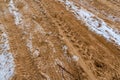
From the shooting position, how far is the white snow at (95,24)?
14.1 ft

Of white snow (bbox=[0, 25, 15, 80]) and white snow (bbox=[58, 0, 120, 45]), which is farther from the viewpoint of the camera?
white snow (bbox=[58, 0, 120, 45])

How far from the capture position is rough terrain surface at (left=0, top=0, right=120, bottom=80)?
3568mm

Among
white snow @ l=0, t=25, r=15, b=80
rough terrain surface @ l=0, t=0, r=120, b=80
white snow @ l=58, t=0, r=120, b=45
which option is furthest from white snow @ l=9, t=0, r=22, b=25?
white snow @ l=58, t=0, r=120, b=45

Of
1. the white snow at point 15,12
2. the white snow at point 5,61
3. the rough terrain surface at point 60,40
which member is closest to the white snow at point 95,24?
the rough terrain surface at point 60,40

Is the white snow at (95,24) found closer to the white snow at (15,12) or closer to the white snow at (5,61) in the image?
the white snow at (15,12)

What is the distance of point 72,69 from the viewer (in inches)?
141

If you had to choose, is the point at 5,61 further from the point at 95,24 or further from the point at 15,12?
the point at 95,24

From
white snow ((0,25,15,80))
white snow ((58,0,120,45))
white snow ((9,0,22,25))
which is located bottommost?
white snow ((0,25,15,80))

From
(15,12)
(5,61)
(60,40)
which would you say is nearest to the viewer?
(5,61)

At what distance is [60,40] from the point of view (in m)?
4.19

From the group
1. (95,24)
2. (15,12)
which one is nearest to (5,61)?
(15,12)

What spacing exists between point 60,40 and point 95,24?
3.47 feet

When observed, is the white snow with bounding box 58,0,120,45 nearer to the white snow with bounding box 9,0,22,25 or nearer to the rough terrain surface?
the rough terrain surface

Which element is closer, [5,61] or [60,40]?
[5,61]
